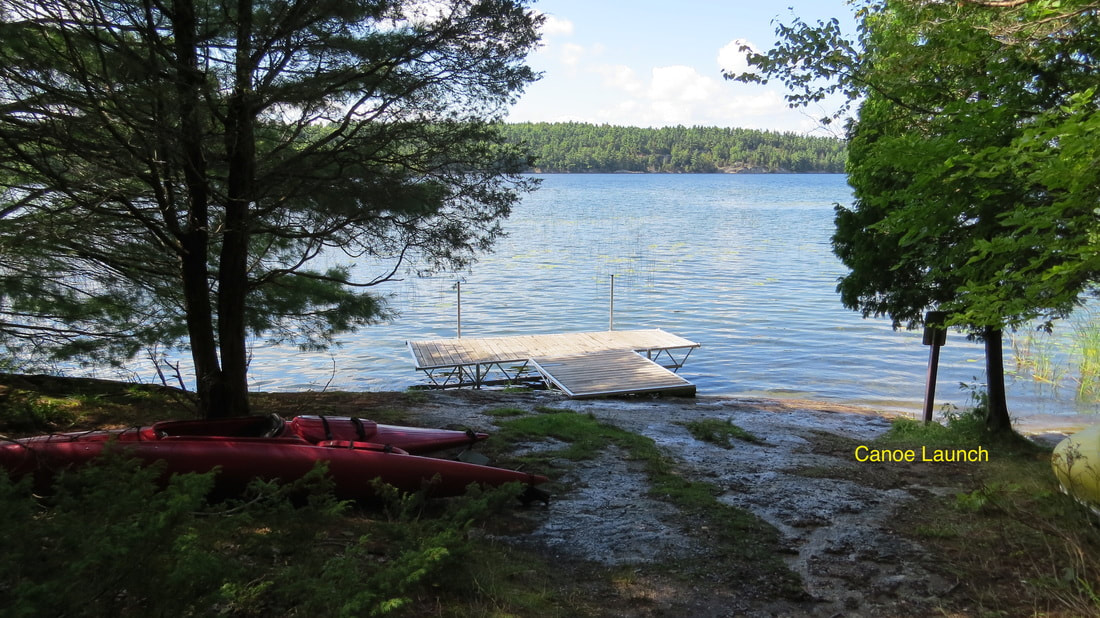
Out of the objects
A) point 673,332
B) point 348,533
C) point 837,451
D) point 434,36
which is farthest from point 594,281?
point 348,533

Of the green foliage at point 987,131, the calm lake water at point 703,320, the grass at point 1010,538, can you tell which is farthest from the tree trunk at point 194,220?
the grass at point 1010,538

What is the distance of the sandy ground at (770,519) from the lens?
4371 mm

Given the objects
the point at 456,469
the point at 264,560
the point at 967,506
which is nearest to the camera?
the point at 264,560

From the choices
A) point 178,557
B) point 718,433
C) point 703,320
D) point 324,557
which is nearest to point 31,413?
point 324,557

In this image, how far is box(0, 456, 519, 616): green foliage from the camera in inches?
97.3

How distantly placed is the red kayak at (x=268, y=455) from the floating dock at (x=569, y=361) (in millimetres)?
8523

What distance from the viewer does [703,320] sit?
22.9 meters

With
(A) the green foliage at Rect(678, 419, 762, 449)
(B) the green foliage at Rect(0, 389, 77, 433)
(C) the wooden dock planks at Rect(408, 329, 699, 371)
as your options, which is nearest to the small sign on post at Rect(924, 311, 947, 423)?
(A) the green foliage at Rect(678, 419, 762, 449)

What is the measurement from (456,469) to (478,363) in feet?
34.4

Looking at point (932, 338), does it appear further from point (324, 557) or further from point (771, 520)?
point (324, 557)

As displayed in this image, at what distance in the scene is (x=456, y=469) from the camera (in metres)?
5.84

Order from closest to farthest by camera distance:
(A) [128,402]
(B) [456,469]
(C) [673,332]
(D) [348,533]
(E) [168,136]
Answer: (D) [348,533]
(E) [168,136]
(B) [456,469]
(A) [128,402]
(C) [673,332]

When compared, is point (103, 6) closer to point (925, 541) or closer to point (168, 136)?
point (168, 136)

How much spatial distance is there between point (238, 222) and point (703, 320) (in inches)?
706
